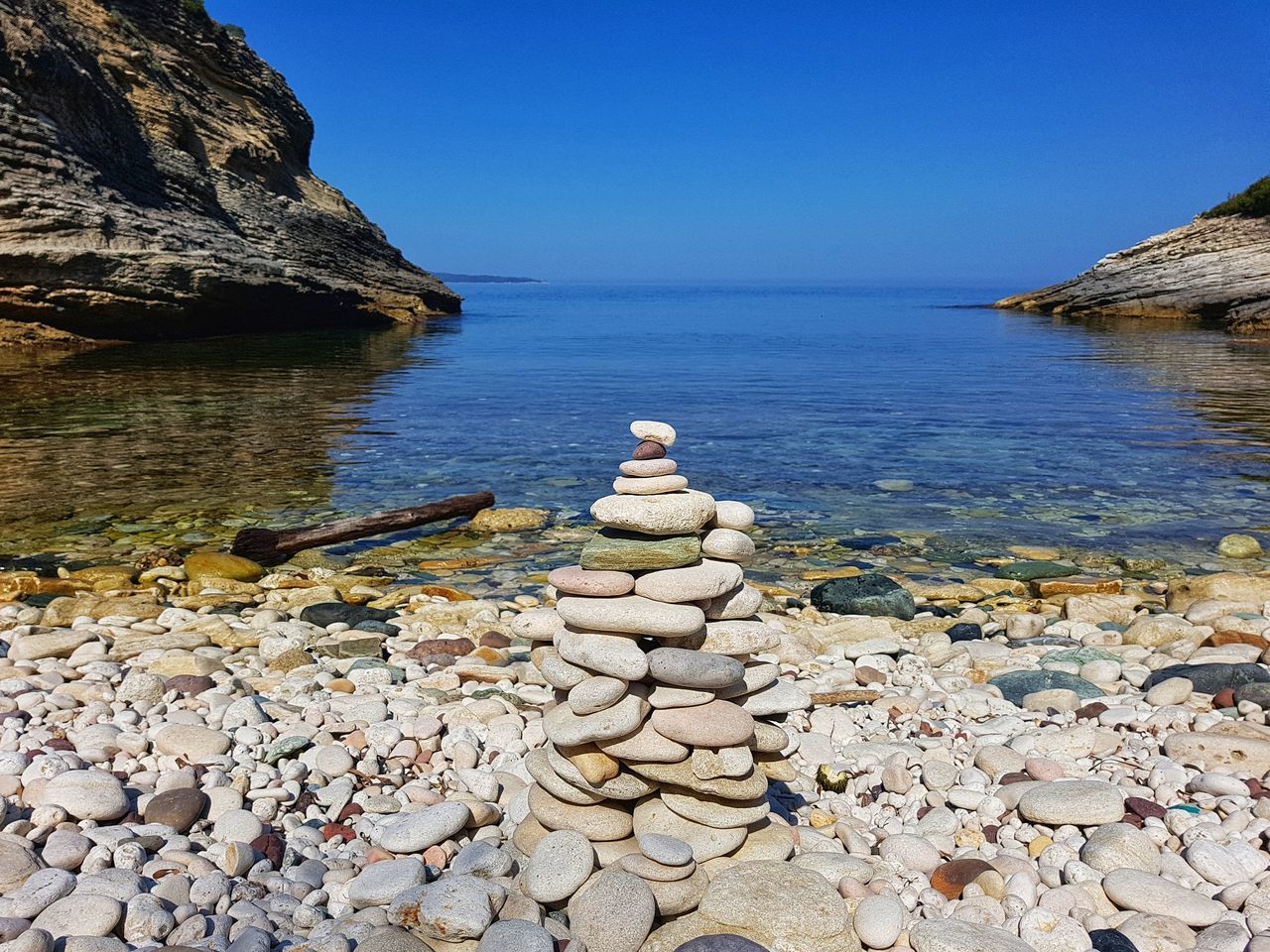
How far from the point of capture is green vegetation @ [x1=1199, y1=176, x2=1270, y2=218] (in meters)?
53.0

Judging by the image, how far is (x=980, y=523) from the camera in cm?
1158

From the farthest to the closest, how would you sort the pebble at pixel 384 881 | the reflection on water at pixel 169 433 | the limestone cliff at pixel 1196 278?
the limestone cliff at pixel 1196 278
the reflection on water at pixel 169 433
the pebble at pixel 384 881

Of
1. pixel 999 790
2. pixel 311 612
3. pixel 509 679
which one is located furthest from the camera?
pixel 311 612

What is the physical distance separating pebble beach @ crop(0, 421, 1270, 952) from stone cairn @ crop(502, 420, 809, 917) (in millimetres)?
15

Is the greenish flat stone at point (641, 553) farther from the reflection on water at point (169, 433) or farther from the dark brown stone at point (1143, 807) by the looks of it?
the reflection on water at point (169, 433)

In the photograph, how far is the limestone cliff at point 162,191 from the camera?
28938 mm

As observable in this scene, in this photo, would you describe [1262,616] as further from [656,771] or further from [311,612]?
[311,612]

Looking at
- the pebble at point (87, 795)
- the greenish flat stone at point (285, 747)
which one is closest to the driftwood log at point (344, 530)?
the greenish flat stone at point (285, 747)

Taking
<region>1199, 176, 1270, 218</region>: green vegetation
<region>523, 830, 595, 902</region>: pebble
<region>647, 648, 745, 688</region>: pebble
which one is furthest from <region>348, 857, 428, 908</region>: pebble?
<region>1199, 176, 1270, 218</region>: green vegetation

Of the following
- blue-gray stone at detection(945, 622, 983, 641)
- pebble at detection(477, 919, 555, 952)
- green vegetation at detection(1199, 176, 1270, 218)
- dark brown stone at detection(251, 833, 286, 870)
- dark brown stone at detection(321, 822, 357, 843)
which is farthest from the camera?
green vegetation at detection(1199, 176, 1270, 218)

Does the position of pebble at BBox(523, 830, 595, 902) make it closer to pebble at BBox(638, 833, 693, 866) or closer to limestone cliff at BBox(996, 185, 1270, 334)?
pebble at BBox(638, 833, 693, 866)

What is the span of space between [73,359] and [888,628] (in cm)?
2818

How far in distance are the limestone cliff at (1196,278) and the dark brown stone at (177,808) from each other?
49.5 metres

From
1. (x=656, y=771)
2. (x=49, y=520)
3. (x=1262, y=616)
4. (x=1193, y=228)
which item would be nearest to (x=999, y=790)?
(x=656, y=771)
